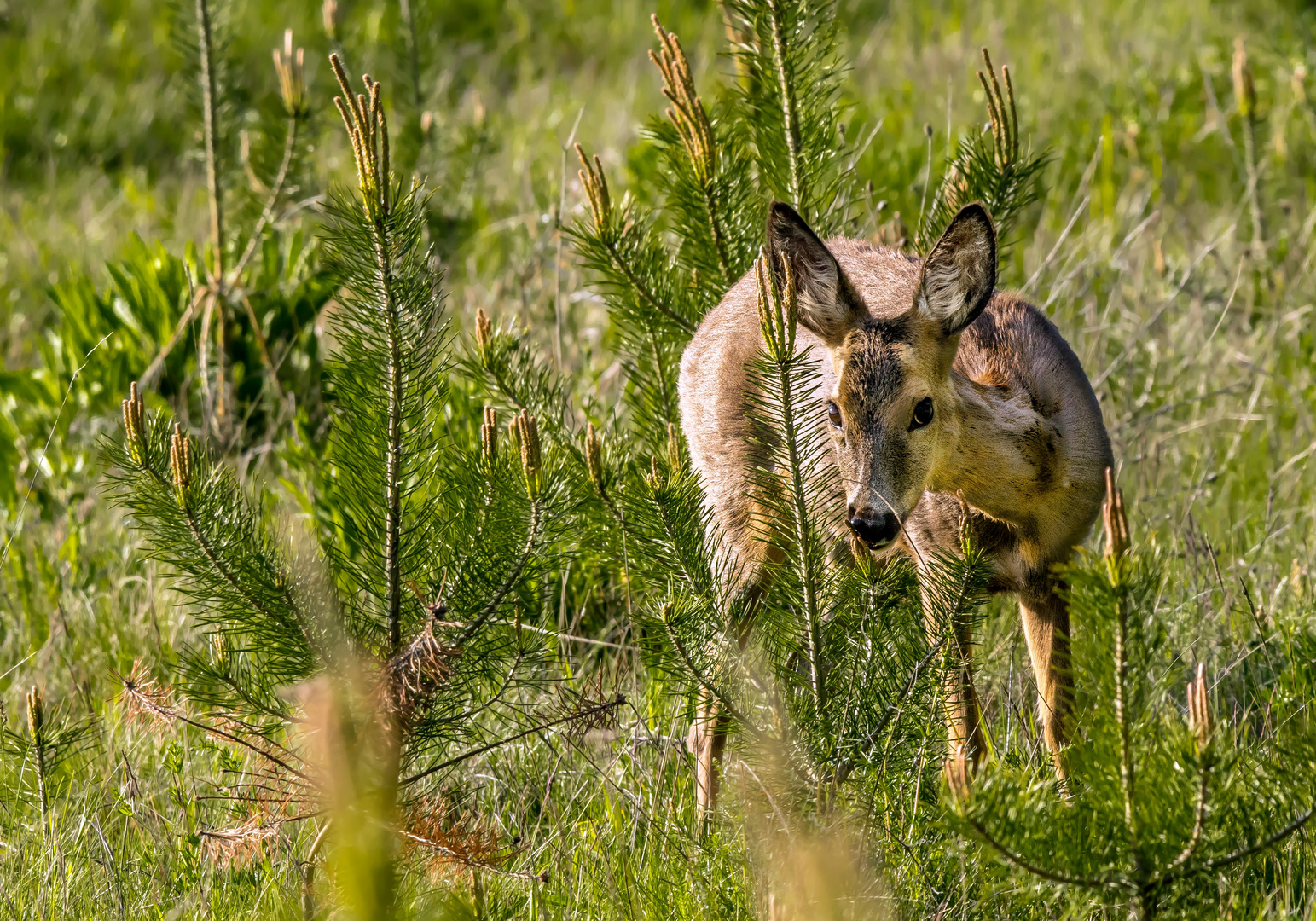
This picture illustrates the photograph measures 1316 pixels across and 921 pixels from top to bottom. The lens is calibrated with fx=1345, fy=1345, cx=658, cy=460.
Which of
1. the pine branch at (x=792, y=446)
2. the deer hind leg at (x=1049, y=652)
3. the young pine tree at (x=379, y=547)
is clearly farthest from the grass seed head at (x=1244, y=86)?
the young pine tree at (x=379, y=547)

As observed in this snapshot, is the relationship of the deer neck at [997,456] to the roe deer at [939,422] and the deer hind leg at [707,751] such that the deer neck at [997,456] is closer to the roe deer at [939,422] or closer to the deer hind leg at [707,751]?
the roe deer at [939,422]

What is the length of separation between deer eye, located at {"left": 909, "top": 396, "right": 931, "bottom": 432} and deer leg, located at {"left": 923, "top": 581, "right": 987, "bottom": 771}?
41 cm

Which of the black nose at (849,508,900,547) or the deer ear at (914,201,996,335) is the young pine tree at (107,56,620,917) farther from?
the deer ear at (914,201,996,335)

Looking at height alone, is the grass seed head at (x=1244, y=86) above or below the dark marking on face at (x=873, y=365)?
above

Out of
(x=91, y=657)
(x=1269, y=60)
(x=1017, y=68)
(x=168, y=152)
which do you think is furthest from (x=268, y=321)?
(x=1269, y=60)

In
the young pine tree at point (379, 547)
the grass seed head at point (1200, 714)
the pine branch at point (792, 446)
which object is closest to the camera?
the grass seed head at point (1200, 714)

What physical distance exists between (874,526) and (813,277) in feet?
2.02

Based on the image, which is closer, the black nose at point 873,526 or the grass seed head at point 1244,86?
the black nose at point 873,526

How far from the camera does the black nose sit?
2867 millimetres

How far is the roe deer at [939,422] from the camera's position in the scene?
9.88ft

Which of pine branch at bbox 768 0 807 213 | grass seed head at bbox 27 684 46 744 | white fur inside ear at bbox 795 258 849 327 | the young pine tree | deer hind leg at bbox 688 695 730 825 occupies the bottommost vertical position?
deer hind leg at bbox 688 695 730 825

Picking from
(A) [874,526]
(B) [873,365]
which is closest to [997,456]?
(B) [873,365]

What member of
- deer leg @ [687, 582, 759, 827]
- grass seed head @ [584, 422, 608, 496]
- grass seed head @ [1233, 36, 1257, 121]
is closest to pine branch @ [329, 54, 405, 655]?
grass seed head @ [584, 422, 608, 496]

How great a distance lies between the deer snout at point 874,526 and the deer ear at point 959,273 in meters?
0.56
